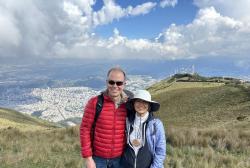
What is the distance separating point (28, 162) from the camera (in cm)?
1235

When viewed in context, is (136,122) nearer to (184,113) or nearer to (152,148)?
(152,148)

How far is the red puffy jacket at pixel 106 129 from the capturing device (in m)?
5.72

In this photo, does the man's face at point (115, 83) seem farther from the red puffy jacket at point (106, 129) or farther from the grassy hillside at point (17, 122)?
the grassy hillside at point (17, 122)

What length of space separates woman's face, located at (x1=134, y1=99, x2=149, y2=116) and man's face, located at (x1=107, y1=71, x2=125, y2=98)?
287 mm

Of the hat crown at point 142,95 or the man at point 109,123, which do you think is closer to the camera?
the hat crown at point 142,95

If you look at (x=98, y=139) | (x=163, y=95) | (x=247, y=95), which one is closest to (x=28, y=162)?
(x=98, y=139)

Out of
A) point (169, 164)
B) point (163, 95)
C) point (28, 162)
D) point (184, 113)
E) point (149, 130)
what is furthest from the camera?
point (163, 95)

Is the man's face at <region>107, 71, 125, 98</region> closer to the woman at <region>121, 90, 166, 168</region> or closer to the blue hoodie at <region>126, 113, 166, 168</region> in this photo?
the woman at <region>121, 90, 166, 168</region>

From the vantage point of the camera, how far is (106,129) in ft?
18.7

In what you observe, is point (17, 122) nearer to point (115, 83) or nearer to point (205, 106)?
point (205, 106)

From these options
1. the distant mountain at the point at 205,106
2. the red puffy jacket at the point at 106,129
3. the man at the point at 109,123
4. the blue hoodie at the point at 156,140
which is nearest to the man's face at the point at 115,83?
the man at the point at 109,123

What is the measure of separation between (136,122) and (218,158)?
6.64 metres

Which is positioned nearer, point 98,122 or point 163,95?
point 98,122

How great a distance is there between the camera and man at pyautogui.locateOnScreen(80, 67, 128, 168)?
18.8 feet
